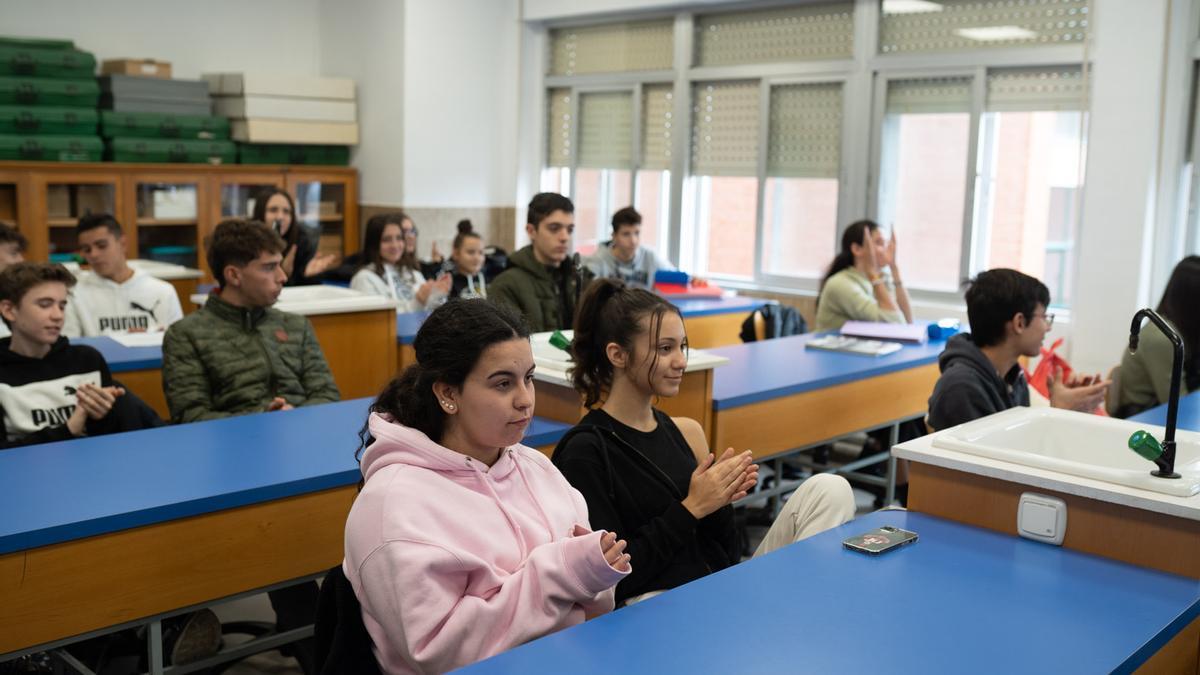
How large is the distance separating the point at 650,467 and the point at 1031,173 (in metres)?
4.69

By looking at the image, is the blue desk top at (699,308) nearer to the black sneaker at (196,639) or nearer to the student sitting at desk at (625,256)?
the student sitting at desk at (625,256)

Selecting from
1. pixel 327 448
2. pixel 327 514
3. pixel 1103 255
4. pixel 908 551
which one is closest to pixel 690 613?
pixel 908 551

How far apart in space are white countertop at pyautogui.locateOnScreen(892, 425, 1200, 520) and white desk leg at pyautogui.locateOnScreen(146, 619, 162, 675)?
1.48 m

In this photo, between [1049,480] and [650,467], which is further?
[650,467]

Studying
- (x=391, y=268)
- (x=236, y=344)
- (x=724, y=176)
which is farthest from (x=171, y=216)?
(x=236, y=344)

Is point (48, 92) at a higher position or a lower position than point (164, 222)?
higher

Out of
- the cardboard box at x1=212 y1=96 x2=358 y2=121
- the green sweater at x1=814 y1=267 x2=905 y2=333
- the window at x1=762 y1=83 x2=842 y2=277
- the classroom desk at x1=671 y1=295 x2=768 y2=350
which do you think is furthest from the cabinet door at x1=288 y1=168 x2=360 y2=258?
the green sweater at x1=814 y1=267 x2=905 y2=333

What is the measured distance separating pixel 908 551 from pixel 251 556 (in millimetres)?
1304

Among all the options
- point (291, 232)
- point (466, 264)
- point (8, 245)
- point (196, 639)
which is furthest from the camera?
point (466, 264)

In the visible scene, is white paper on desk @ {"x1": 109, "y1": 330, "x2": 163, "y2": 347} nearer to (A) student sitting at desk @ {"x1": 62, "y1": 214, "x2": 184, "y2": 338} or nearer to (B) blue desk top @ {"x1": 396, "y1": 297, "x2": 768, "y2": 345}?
(A) student sitting at desk @ {"x1": 62, "y1": 214, "x2": 184, "y2": 338}

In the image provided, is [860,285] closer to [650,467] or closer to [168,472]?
[650,467]

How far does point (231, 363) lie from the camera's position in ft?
10.4

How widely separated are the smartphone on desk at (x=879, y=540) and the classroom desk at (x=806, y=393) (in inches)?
47.3

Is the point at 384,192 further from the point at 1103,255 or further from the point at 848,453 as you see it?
the point at 1103,255
